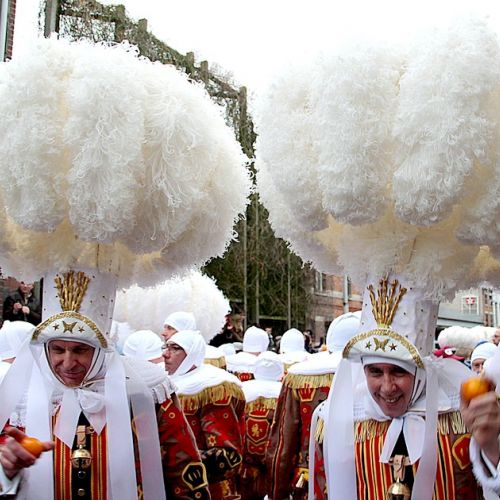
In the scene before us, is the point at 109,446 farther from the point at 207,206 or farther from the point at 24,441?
the point at 207,206

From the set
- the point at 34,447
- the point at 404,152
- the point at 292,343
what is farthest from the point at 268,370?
the point at 34,447

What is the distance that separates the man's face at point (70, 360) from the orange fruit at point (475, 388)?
1.74m

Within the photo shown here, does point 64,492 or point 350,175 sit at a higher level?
point 350,175

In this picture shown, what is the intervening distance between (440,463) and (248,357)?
600cm

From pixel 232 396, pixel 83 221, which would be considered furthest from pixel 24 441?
pixel 232 396

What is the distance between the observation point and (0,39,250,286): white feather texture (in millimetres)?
3340

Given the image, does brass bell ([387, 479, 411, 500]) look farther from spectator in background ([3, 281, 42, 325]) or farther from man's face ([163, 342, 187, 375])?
spectator in background ([3, 281, 42, 325])

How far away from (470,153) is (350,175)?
1.46 ft

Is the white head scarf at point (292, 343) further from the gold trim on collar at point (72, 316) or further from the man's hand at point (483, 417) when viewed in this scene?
the man's hand at point (483, 417)

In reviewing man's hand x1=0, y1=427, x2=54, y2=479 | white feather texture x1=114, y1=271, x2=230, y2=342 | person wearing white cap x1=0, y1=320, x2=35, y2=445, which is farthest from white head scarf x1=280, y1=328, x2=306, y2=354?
man's hand x1=0, y1=427, x2=54, y2=479

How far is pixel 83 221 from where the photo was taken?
3.41 meters

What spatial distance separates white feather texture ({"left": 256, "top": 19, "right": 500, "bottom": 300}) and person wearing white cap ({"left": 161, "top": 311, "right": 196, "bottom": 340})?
306 cm

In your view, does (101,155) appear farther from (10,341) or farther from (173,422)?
(10,341)

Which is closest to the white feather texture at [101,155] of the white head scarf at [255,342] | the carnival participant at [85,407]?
the carnival participant at [85,407]
